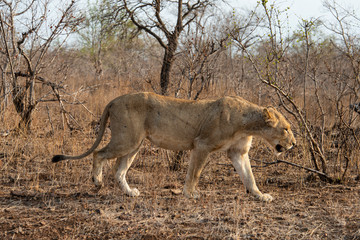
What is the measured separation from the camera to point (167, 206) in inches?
183

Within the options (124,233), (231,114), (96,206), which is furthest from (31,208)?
(231,114)

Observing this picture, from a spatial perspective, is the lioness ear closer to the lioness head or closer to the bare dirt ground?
the lioness head

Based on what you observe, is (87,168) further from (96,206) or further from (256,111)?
(256,111)

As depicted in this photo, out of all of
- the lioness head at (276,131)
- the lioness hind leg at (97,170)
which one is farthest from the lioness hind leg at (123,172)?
the lioness head at (276,131)

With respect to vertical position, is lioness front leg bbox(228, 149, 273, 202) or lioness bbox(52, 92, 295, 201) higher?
lioness bbox(52, 92, 295, 201)

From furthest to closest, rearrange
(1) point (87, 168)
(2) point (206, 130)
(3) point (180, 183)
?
1. (1) point (87, 168)
2. (3) point (180, 183)
3. (2) point (206, 130)

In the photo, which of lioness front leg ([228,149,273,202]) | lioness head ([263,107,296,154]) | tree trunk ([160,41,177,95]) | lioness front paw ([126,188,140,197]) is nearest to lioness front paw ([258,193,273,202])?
lioness front leg ([228,149,273,202])

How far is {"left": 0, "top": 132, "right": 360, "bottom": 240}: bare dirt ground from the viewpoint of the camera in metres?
3.86

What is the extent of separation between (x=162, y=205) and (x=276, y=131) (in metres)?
1.76

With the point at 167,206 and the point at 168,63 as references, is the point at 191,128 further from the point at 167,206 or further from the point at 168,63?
the point at 168,63

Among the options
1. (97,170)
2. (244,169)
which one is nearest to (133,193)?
(97,170)

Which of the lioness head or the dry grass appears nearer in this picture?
the dry grass

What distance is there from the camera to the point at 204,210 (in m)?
4.50

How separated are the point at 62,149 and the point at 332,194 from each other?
4.42m
